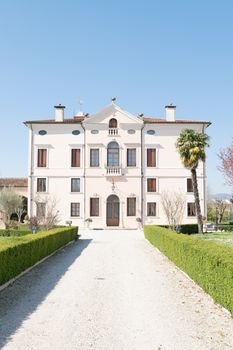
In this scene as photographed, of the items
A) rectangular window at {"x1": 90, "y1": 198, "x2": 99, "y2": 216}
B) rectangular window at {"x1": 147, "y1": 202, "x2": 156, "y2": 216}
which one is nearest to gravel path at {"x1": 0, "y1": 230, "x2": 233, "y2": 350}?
rectangular window at {"x1": 90, "y1": 198, "x2": 99, "y2": 216}

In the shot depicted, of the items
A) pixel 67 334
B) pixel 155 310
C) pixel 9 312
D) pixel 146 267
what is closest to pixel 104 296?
pixel 155 310

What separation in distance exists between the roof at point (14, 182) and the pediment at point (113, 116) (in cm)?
1046

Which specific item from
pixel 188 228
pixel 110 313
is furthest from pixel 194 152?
pixel 110 313

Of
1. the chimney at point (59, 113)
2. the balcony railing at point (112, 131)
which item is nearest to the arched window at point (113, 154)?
the balcony railing at point (112, 131)

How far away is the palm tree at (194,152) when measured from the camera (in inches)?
1129

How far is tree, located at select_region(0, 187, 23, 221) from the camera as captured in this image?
3631 centimetres

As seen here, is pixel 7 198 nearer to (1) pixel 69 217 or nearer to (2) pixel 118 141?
(1) pixel 69 217

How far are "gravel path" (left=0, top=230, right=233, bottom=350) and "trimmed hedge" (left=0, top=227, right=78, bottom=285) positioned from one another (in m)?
0.34

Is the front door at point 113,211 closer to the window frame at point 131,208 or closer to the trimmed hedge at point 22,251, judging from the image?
the window frame at point 131,208

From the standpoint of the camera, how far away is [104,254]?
1667cm

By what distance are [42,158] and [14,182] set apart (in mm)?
7413

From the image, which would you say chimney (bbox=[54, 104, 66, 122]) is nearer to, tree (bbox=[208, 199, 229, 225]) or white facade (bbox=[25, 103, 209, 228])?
white facade (bbox=[25, 103, 209, 228])

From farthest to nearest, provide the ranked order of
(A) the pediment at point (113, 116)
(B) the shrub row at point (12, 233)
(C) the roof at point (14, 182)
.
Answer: (C) the roof at point (14, 182) → (A) the pediment at point (113, 116) → (B) the shrub row at point (12, 233)

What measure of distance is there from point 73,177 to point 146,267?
24627 millimetres
